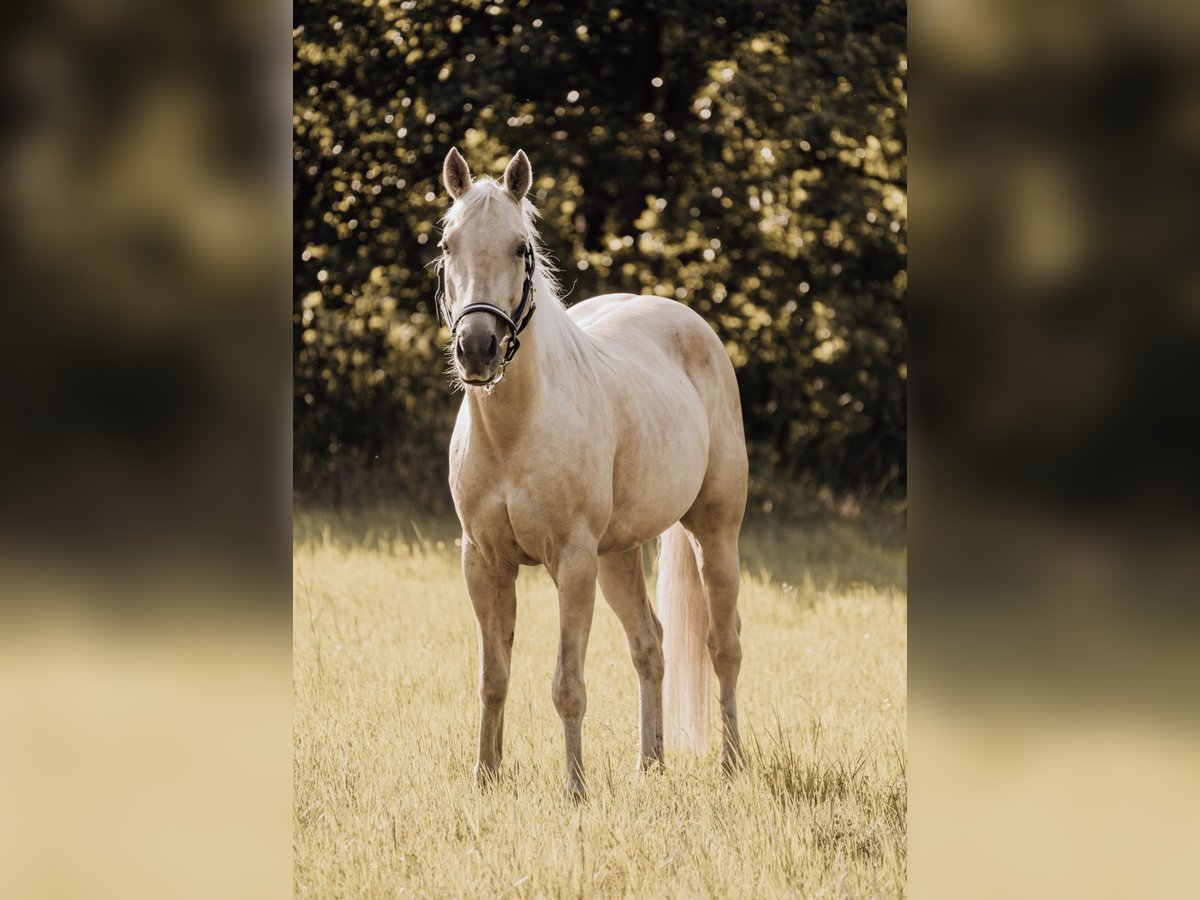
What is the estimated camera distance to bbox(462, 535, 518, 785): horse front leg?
15.0ft

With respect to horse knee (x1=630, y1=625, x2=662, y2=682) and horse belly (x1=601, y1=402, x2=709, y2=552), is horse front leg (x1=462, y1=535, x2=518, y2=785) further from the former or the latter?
horse knee (x1=630, y1=625, x2=662, y2=682)

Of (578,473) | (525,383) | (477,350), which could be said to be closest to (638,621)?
(578,473)

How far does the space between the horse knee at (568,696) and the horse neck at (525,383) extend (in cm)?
94

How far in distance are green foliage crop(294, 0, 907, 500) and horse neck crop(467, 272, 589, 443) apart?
6939mm

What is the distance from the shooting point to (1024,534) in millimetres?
1420

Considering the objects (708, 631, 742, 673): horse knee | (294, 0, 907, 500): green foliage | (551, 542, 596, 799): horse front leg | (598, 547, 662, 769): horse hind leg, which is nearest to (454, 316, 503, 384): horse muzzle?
(551, 542, 596, 799): horse front leg

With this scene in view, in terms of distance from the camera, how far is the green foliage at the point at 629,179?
Answer: 37.4ft

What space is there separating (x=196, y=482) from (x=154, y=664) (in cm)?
22

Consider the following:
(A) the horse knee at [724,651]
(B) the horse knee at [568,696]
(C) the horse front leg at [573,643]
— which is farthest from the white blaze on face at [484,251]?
(A) the horse knee at [724,651]

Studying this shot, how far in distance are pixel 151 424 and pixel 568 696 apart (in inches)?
124

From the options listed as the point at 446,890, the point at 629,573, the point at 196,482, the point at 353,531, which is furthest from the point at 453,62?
the point at 196,482

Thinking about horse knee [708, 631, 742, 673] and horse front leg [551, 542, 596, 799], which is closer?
horse front leg [551, 542, 596, 799]

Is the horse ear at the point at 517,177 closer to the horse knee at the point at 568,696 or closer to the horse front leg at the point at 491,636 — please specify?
the horse front leg at the point at 491,636

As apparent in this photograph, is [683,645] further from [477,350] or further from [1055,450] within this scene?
[1055,450]
